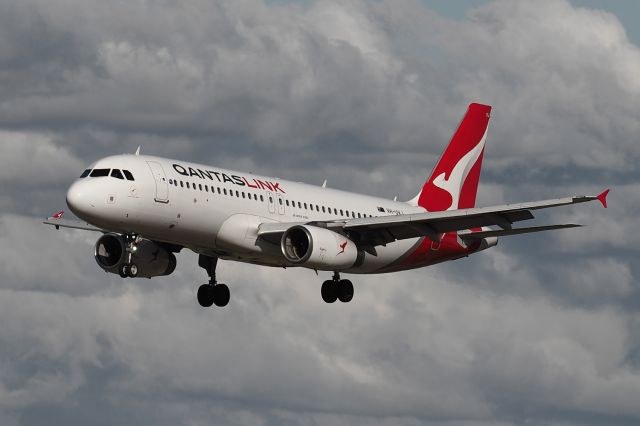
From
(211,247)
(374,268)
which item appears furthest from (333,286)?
(211,247)

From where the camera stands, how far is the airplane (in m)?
63.6

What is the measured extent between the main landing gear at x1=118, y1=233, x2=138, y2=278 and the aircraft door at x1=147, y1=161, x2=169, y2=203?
3.35 metres

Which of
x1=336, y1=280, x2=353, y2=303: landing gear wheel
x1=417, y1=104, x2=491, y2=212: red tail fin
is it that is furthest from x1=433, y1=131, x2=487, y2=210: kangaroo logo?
x1=336, y1=280, x2=353, y2=303: landing gear wheel

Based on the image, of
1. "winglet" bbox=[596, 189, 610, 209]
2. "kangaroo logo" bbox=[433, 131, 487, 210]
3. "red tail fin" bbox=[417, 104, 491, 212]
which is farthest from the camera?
"kangaroo logo" bbox=[433, 131, 487, 210]

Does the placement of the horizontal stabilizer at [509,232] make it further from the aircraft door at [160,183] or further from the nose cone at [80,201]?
the nose cone at [80,201]

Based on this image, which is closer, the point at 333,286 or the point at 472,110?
the point at 333,286

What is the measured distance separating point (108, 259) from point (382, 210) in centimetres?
1488

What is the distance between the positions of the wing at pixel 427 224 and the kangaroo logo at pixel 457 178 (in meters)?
9.39

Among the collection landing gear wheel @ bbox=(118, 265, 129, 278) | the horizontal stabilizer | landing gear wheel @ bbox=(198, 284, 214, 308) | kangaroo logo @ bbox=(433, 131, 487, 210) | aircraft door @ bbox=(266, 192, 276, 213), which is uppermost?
kangaroo logo @ bbox=(433, 131, 487, 210)

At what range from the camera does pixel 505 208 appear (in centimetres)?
6625

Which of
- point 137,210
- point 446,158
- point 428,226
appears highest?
point 446,158

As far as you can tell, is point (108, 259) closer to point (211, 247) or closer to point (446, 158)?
point (211, 247)

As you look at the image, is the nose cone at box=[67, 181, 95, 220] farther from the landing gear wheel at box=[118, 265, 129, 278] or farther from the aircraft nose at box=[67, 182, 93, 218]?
the landing gear wheel at box=[118, 265, 129, 278]

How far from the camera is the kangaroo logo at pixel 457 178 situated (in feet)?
274
